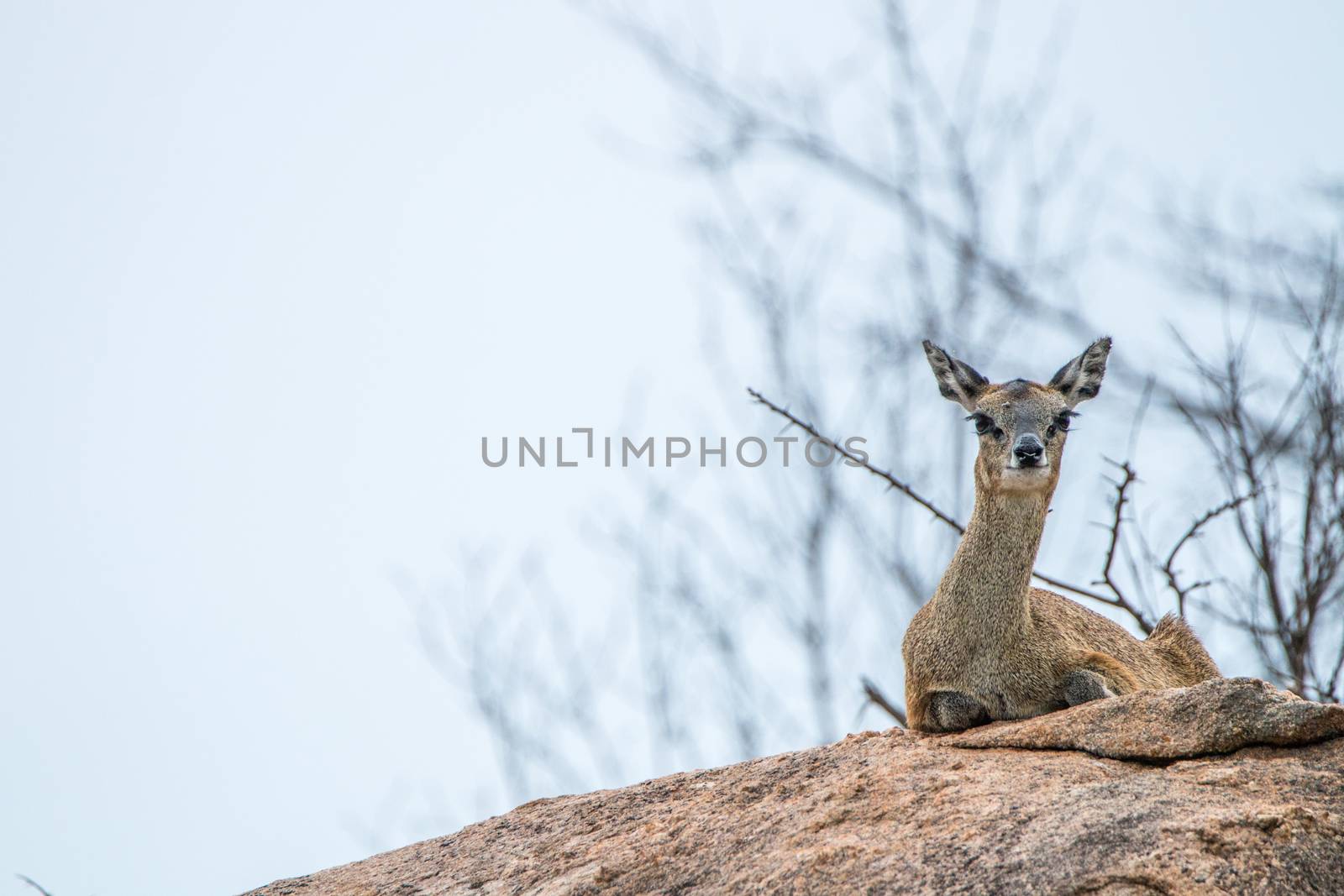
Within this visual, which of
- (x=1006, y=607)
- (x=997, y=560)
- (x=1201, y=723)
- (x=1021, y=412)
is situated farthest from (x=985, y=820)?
(x=1021, y=412)

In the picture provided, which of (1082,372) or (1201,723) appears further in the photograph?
(1082,372)

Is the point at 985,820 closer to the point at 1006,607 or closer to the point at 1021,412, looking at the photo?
the point at 1006,607

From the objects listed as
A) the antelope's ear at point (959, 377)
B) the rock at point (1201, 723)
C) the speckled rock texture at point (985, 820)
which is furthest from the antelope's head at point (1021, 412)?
the rock at point (1201, 723)

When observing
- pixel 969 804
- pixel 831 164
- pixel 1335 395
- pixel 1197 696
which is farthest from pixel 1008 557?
pixel 831 164

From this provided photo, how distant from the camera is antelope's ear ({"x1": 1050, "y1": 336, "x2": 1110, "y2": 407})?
8062 millimetres

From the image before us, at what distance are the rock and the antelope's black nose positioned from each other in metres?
1.51

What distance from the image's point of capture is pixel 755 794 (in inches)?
259

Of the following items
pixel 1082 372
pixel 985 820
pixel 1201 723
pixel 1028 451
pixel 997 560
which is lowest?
pixel 985 820

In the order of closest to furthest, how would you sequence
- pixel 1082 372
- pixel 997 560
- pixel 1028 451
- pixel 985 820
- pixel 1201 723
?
pixel 985 820 → pixel 1201 723 → pixel 1028 451 → pixel 997 560 → pixel 1082 372

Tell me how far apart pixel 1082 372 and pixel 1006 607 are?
1.46 m

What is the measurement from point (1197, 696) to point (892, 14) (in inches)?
448

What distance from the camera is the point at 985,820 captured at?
5473mm

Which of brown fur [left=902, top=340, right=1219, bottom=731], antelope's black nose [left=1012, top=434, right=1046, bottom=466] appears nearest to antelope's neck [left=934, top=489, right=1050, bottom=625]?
brown fur [left=902, top=340, right=1219, bottom=731]

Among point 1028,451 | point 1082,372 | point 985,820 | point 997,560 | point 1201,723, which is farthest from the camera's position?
point 1082,372
